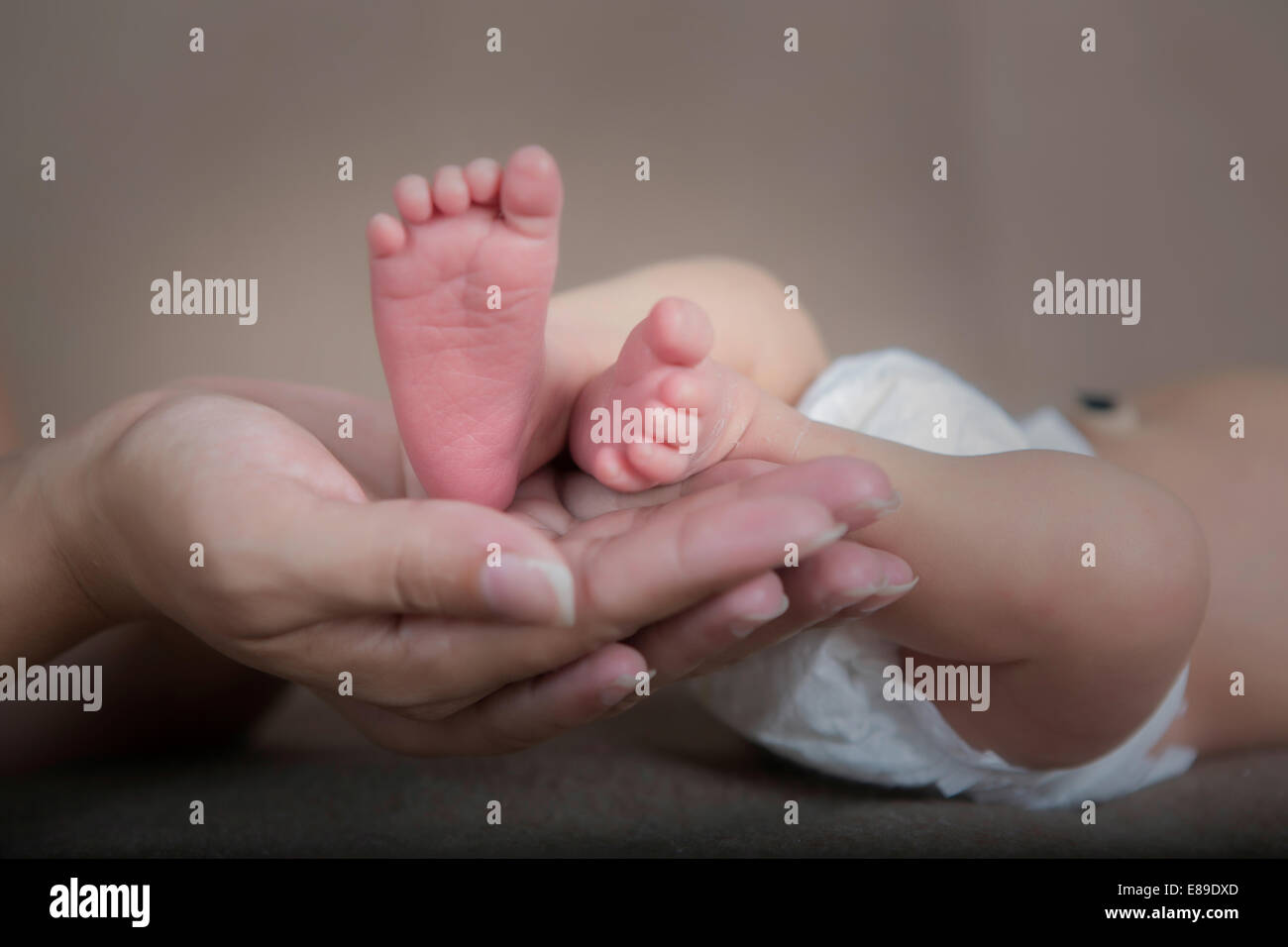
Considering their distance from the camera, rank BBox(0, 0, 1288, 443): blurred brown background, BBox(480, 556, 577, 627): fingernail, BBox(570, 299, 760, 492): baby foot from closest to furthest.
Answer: BBox(480, 556, 577, 627): fingernail
BBox(570, 299, 760, 492): baby foot
BBox(0, 0, 1288, 443): blurred brown background

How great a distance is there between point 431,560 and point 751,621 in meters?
0.16

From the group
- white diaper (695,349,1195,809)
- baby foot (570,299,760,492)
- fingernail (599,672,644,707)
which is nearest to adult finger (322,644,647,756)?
fingernail (599,672,644,707)

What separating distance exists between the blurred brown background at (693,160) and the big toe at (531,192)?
42.0 inches

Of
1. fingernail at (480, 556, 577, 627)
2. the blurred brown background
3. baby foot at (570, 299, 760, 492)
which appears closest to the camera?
fingernail at (480, 556, 577, 627)

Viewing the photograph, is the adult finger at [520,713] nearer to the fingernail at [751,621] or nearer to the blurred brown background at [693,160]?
the fingernail at [751,621]

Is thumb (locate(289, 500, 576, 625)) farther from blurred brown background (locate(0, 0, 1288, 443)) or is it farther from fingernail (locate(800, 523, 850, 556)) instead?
blurred brown background (locate(0, 0, 1288, 443))

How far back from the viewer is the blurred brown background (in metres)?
1.54

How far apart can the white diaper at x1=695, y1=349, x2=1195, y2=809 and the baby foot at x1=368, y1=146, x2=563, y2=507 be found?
0.88 ft

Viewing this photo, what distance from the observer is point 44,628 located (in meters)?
0.70

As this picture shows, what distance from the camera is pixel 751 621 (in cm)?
54

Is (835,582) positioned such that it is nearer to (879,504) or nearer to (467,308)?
(879,504)

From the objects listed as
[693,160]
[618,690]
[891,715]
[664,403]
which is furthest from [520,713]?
[693,160]

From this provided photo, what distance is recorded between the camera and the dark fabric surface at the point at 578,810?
70 centimetres
